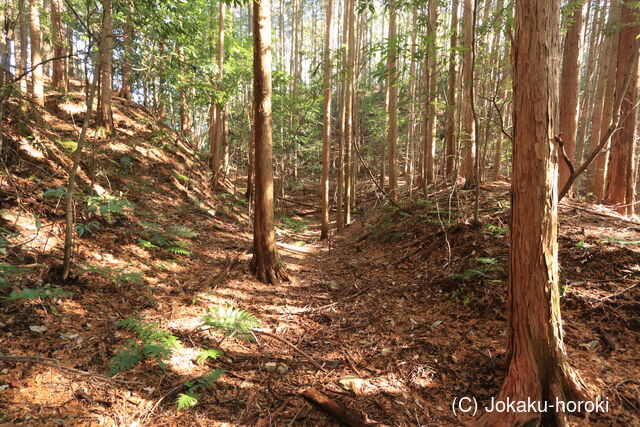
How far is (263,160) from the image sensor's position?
5.94 metres

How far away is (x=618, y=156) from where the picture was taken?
24.3 feet

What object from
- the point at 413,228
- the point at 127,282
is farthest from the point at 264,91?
the point at 413,228

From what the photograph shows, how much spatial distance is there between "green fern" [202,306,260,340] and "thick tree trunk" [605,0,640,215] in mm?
8375

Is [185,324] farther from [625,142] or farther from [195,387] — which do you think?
[625,142]

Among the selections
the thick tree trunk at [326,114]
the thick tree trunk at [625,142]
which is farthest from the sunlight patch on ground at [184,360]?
the thick tree trunk at [625,142]

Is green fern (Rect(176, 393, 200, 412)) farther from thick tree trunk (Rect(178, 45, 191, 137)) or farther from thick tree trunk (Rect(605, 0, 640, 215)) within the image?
thick tree trunk (Rect(605, 0, 640, 215))

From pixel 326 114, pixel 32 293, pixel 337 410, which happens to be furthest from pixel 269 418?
pixel 326 114

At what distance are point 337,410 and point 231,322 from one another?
1528mm

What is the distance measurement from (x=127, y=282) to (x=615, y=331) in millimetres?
6048

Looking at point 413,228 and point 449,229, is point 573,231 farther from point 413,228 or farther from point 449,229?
point 413,228

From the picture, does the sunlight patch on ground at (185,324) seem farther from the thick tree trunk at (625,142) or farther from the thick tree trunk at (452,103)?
the thick tree trunk at (625,142)

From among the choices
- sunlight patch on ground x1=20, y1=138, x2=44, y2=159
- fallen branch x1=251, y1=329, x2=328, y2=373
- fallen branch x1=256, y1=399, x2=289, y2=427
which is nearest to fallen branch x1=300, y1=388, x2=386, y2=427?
fallen branch x1=256, y1=399, x2=289, y2=427

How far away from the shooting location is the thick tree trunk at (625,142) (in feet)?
22.5

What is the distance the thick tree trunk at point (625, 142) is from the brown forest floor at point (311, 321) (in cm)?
170
